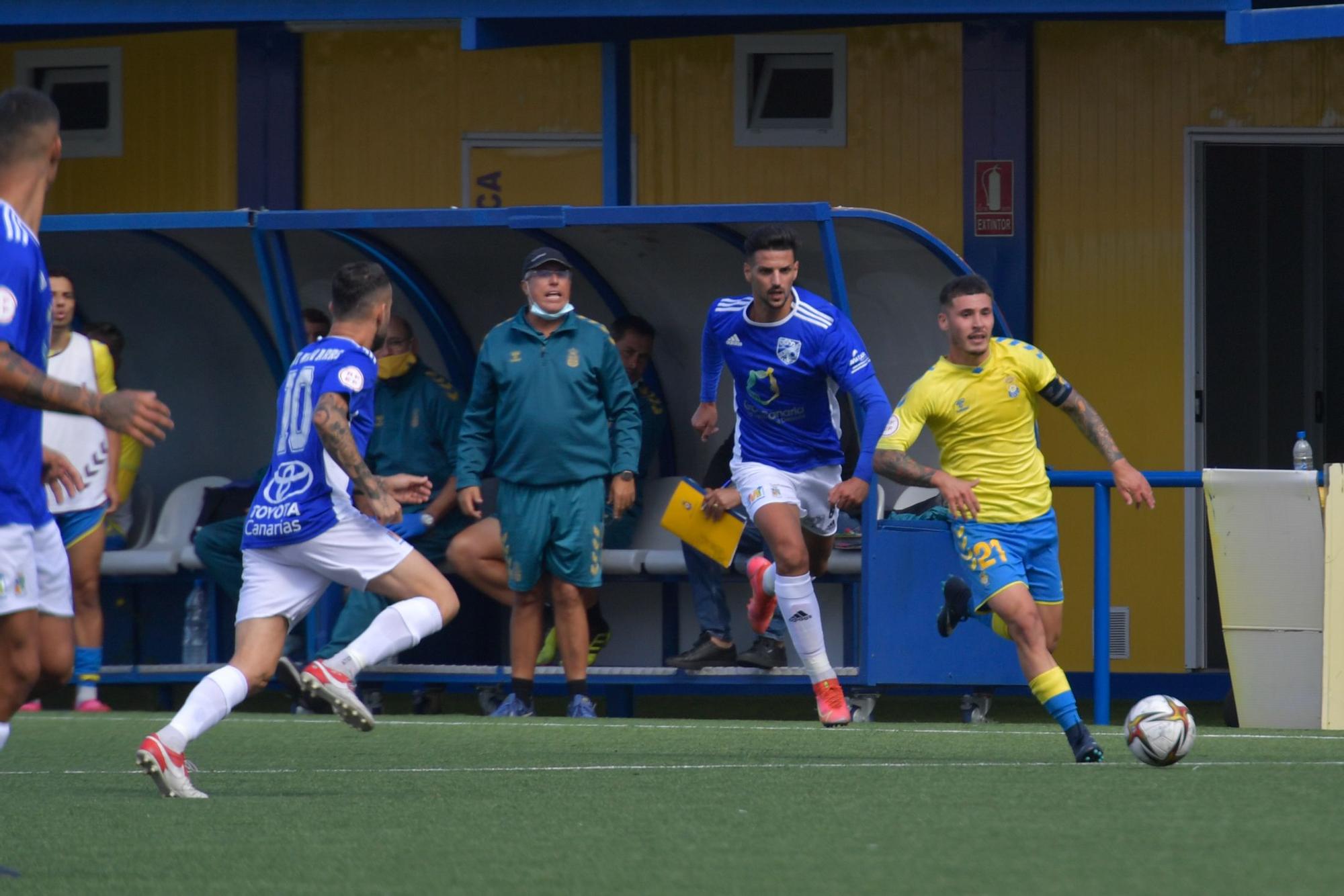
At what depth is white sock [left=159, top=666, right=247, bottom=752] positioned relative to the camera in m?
6.12

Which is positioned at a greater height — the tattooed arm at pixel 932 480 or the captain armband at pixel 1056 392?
the captain armband at pixel 1056 392

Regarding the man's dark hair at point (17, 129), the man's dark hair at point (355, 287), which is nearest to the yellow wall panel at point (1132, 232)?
the man's dark hair at point (355, 287)

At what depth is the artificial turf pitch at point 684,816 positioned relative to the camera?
4617 mm

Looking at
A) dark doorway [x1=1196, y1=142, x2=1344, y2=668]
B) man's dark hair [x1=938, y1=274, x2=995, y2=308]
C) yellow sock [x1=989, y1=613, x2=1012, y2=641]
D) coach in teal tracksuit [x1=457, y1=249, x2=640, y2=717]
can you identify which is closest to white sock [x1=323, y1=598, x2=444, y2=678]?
yellow sock [x1=989, y1=613, x2=1012, y2=641]

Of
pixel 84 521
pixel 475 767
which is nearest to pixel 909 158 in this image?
pixel 84 521

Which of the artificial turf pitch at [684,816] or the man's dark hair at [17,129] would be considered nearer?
the artificial turf pitch at [684,816]

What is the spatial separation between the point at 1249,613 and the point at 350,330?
4.12 m

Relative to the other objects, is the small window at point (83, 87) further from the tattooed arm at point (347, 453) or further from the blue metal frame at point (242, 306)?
the tattooed arm at point (347, 453)

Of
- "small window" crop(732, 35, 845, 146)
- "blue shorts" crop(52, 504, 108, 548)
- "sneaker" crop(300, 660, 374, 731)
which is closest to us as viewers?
"sneaker" crop(300, 660, 374, 731)

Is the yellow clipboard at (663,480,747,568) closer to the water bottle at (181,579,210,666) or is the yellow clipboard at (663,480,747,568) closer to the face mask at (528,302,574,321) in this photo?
the face mask at (528,302,574,321)

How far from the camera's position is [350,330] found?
6.85 m

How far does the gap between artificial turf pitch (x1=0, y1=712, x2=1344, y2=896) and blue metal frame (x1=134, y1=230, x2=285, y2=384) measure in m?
3.25

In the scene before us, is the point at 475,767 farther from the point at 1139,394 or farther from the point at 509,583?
the point at 1139,394

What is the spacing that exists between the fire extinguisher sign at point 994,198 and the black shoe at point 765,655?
2.83 meters
